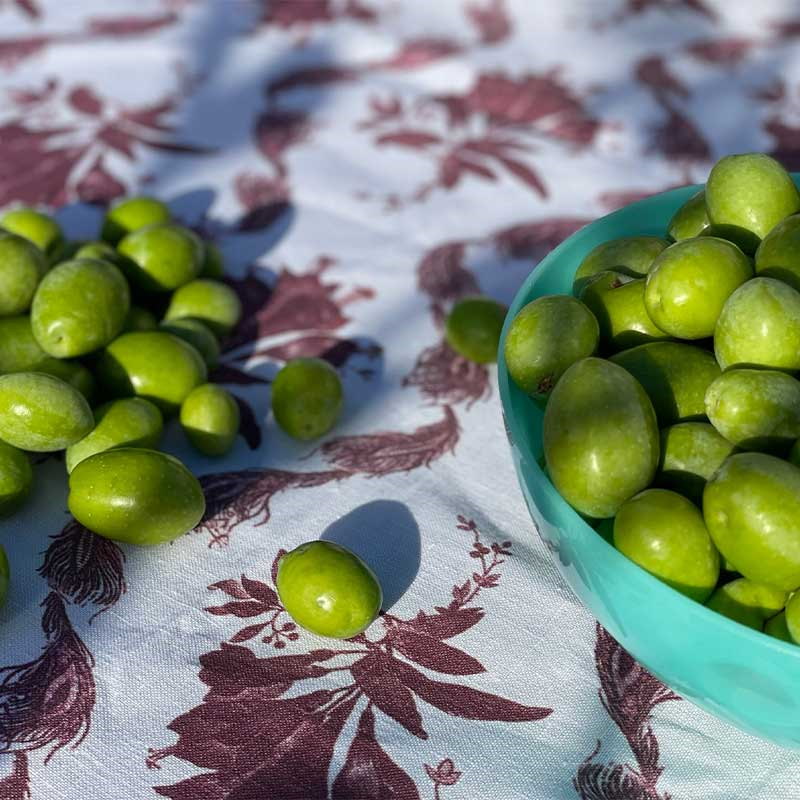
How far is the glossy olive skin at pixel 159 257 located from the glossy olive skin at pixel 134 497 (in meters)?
0.28

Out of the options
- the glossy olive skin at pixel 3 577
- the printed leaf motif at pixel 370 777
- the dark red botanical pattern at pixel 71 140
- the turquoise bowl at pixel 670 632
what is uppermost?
the turquoise bowl at pixel 670 632

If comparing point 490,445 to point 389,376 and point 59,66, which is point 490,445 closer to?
point 389,376

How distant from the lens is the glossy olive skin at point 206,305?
1.04 meters

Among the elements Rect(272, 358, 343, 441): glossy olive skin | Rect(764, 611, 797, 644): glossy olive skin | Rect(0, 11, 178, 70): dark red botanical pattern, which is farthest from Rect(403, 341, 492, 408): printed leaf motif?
Rect(0, 11, 178, 70): dark red botanical pattern

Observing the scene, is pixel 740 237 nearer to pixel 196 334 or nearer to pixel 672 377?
pixel 672 377

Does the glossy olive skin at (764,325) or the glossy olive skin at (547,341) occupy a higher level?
the glossy olive skin at (764,325)

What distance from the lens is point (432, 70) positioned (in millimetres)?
1584

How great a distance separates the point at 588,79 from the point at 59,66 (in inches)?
34.0

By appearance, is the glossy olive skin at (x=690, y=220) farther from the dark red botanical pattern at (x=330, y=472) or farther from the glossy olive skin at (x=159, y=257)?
the glossy olive skin at (x=159, y=257)

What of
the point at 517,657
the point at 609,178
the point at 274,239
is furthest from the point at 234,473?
the point at 609,178

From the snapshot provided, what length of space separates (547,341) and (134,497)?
0.35 m

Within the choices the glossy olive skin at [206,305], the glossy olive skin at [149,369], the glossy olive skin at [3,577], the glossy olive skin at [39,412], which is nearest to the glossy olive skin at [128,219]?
the glossy olive skin at [206,305]

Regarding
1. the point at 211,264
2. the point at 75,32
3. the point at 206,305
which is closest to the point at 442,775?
the point at 206,305

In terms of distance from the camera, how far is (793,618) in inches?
23.1
